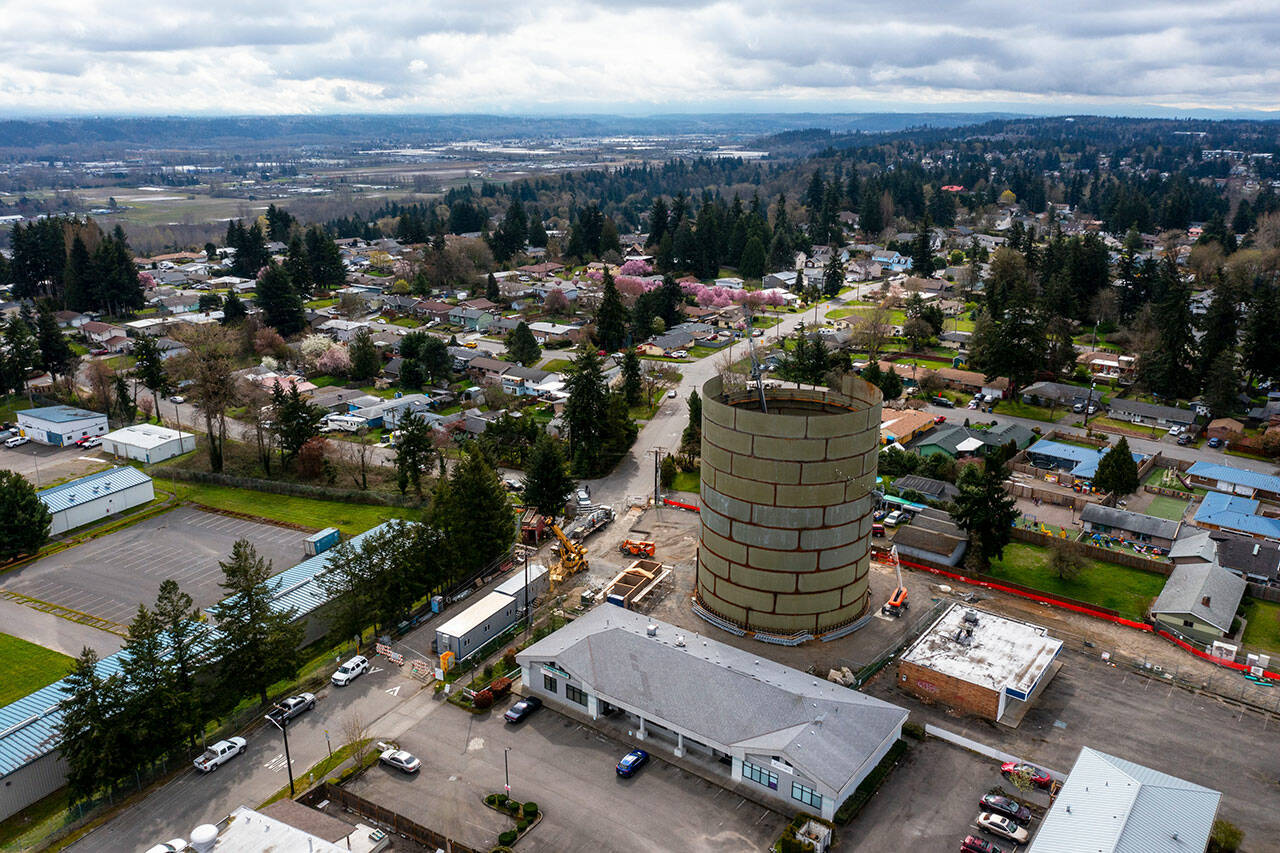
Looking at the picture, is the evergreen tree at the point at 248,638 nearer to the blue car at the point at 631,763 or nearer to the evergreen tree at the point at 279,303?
the blue car at the point at 631,763

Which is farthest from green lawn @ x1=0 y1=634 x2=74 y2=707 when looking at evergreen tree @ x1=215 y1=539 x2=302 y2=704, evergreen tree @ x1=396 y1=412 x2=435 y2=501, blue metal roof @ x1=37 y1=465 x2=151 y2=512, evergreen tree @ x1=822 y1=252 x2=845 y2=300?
evergreen tree @ x1=822 y1=252 x2=845 y2=300

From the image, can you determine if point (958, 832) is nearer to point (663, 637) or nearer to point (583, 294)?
point (663, 637)

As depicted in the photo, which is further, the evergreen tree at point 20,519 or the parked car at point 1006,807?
the evergreen tree at point 20,519

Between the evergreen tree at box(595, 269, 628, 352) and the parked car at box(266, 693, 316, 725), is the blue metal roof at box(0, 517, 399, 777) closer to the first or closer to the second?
the parked car at box(266, 693, 316, 725)

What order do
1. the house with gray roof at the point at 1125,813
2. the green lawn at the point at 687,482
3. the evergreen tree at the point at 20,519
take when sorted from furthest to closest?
the green lawn at the point at 687,482, the evergreen tree at the point at 20,519, the house with gray roof at the point at 1125,813

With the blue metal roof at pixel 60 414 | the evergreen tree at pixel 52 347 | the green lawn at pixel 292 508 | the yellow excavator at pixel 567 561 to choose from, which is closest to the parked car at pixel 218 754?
the yellow excavator at pixel 567 561

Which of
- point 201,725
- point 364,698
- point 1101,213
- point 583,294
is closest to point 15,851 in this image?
point 201,725
